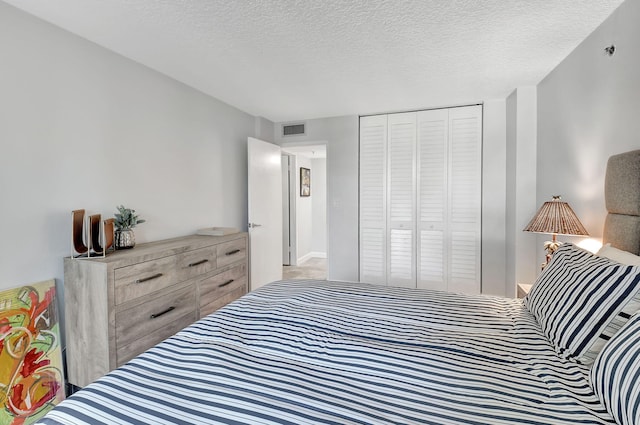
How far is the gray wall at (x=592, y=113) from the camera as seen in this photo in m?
1.60

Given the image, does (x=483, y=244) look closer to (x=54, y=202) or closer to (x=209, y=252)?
(x=209, y=252)

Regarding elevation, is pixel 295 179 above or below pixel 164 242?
above

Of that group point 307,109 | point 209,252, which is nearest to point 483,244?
point 307,109

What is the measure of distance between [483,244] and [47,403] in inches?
159

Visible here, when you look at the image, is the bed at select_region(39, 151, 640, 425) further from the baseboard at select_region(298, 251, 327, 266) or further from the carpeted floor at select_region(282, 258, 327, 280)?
the baseboard at select_region(298, 251, 327, 266)

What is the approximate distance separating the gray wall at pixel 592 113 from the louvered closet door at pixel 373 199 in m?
1.70

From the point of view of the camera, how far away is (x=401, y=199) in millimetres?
3781

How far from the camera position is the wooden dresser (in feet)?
5.87

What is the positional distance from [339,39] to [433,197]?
2284mm

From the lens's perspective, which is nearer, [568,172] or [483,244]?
[568,172]

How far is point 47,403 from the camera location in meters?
1.74

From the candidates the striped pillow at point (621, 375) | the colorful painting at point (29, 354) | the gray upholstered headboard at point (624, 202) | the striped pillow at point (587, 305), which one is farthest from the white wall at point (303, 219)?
the striped pillow at point (621, 375)

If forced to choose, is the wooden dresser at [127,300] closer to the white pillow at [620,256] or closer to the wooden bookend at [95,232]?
the wooden bookend at [95,232]

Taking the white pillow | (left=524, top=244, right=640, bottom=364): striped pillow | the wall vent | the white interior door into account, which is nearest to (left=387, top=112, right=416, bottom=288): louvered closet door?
the wall vent
